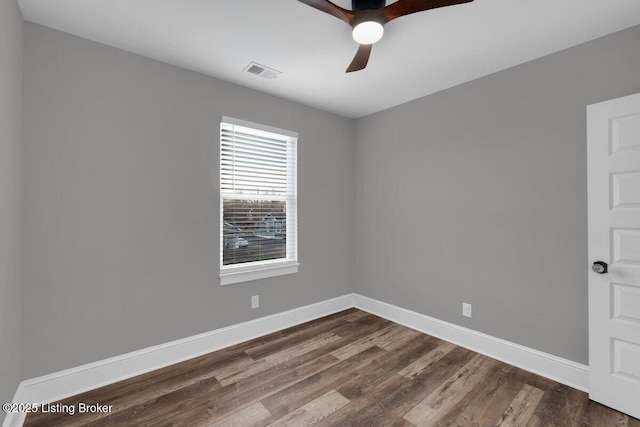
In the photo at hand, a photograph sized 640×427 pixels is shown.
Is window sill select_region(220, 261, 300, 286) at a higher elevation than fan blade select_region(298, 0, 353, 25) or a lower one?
lower

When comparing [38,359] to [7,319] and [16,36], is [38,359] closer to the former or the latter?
[7,319]

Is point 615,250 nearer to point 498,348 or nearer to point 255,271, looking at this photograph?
point 498,348

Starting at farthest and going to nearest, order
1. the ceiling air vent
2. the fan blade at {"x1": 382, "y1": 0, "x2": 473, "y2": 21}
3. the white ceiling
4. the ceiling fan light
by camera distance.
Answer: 1. the ceiling air vent
2. the white ceiling
3. the ceiling fan light
4. the fan blade at {"x1": 382, "y1": 0, "x2": 473, "y2": 21}

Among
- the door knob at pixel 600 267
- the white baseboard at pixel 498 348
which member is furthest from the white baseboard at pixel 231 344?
the door knob at pixel 600 267

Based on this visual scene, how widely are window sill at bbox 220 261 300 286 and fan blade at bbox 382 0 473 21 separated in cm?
251

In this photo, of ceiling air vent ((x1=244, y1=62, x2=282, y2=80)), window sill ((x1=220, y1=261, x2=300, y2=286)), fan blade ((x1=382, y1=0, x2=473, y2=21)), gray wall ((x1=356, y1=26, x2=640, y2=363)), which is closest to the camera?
fan blade ((x1=382, y1=0, x2=473, y2=21))

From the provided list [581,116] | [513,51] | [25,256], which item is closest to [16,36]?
[25,256]

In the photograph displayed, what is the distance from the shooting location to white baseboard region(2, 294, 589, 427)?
2.04m

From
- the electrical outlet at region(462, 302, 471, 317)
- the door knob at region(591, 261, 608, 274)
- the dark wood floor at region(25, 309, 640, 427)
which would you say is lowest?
the dark wood floor at region(25, 309, 640, 427)

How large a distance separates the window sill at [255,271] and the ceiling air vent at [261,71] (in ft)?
6.32

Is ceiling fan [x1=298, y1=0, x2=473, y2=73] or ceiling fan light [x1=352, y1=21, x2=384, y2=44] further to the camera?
ceiling fan light [x1=352, y1=21, x2=384, y2=44]

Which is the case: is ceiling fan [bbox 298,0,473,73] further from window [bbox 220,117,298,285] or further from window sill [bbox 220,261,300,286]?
window sill [bbox 220,261,300,286]

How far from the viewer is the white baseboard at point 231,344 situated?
80.4 inches

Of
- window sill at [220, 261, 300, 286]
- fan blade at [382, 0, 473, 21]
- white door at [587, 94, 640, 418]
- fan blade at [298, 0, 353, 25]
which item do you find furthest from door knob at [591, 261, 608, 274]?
window sill at [220, 261, 300, 286]
